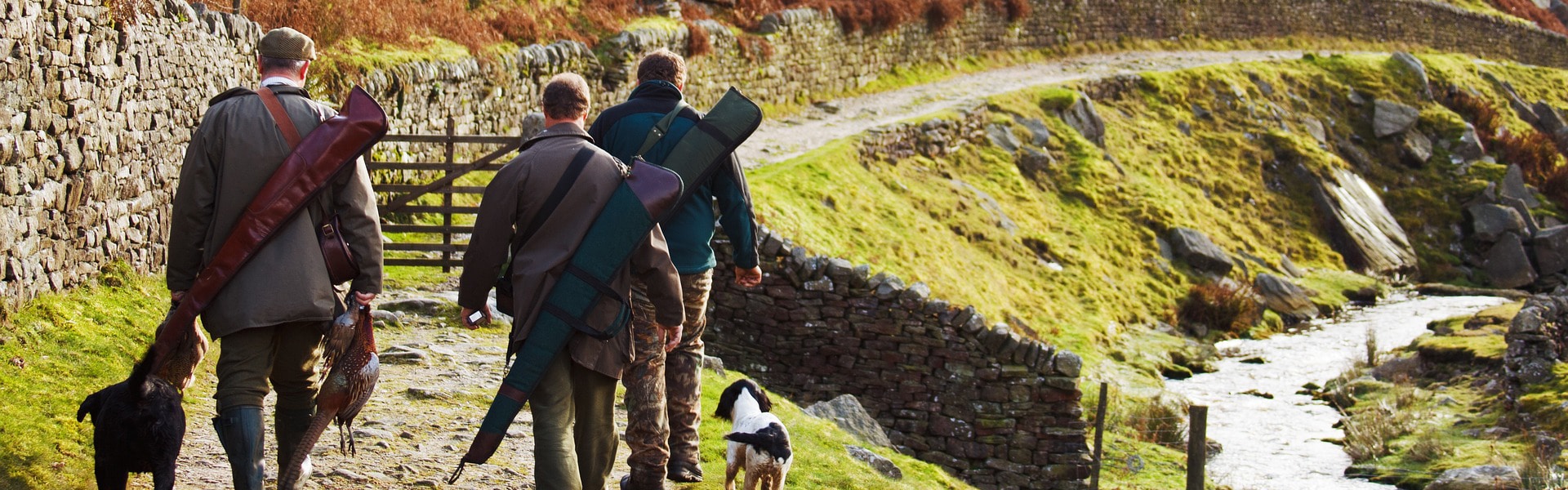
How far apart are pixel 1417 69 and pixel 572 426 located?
36.5m

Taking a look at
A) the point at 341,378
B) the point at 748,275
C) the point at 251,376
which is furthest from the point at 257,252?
the point at 748,275

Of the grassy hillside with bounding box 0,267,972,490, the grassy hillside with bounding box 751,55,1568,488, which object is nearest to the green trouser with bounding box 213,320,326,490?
the grassy hillside with bounding box 0,267,972,490

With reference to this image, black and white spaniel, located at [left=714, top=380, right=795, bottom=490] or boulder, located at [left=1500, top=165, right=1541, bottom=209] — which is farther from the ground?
boulder, located at [left=1500, top=165, right=1541, bottom=209]

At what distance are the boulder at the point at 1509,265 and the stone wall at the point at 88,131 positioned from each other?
2511 cm

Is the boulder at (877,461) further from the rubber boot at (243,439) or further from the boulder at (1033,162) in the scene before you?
the boulder at (1033,162)

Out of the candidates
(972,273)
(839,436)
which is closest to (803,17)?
(972,273)

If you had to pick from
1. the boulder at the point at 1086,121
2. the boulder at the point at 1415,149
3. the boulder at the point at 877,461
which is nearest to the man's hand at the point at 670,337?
the boulder at the point at 877,461

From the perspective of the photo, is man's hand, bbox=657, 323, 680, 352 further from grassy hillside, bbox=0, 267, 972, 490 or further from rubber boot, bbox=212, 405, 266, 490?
rubber boot, bbox=212, 405, 266, 490

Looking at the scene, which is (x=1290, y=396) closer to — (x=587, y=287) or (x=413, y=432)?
(x=413, y=432)

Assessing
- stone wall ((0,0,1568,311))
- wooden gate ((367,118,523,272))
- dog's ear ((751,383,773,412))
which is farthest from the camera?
wooden gate ((367,118,523,272))

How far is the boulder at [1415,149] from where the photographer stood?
30.8 metres

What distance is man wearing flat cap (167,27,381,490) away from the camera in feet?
15.8

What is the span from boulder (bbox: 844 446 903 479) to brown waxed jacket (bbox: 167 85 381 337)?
4971 mm

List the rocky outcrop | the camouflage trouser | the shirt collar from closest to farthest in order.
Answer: the shirt collar → the camouflage trouser → the rocky outcrop
